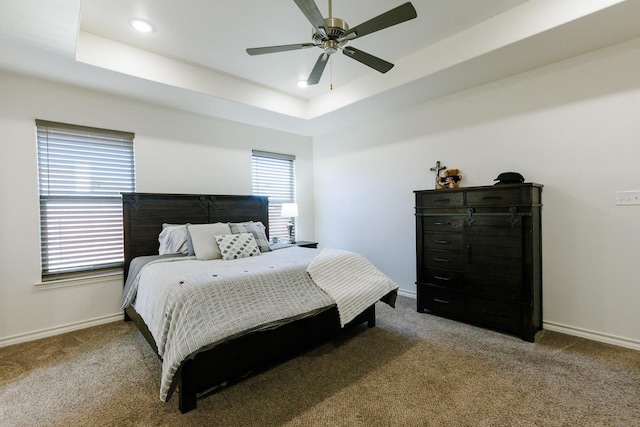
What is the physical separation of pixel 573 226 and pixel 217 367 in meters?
3.27

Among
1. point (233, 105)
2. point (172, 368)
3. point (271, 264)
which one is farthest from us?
point (233, 105)

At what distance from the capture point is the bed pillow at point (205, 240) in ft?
9.93

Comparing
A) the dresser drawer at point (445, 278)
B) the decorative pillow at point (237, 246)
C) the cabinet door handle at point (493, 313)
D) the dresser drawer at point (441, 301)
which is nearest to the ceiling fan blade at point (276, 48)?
the decorative pillow at point (237, 246)

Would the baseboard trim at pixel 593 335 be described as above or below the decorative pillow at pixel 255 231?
below

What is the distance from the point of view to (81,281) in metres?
3.11

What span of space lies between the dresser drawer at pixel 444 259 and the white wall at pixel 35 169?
2900 mm

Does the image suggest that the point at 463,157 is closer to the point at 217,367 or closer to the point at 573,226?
the point at 573,226

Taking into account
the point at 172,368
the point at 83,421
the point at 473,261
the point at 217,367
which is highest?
the point at 473,261

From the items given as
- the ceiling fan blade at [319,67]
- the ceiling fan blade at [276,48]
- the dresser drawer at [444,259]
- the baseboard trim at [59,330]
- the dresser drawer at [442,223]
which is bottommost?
the baseboard trim at [59,330]

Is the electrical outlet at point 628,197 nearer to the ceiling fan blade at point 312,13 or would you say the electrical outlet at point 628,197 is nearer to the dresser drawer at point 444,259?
the dresser drawer at point 444,259

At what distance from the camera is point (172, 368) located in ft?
5.45

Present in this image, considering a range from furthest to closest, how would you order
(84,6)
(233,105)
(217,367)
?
(233,105), (84,6), (217,367)

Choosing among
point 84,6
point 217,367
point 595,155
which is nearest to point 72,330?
point 217,367

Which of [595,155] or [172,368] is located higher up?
[595,155]
